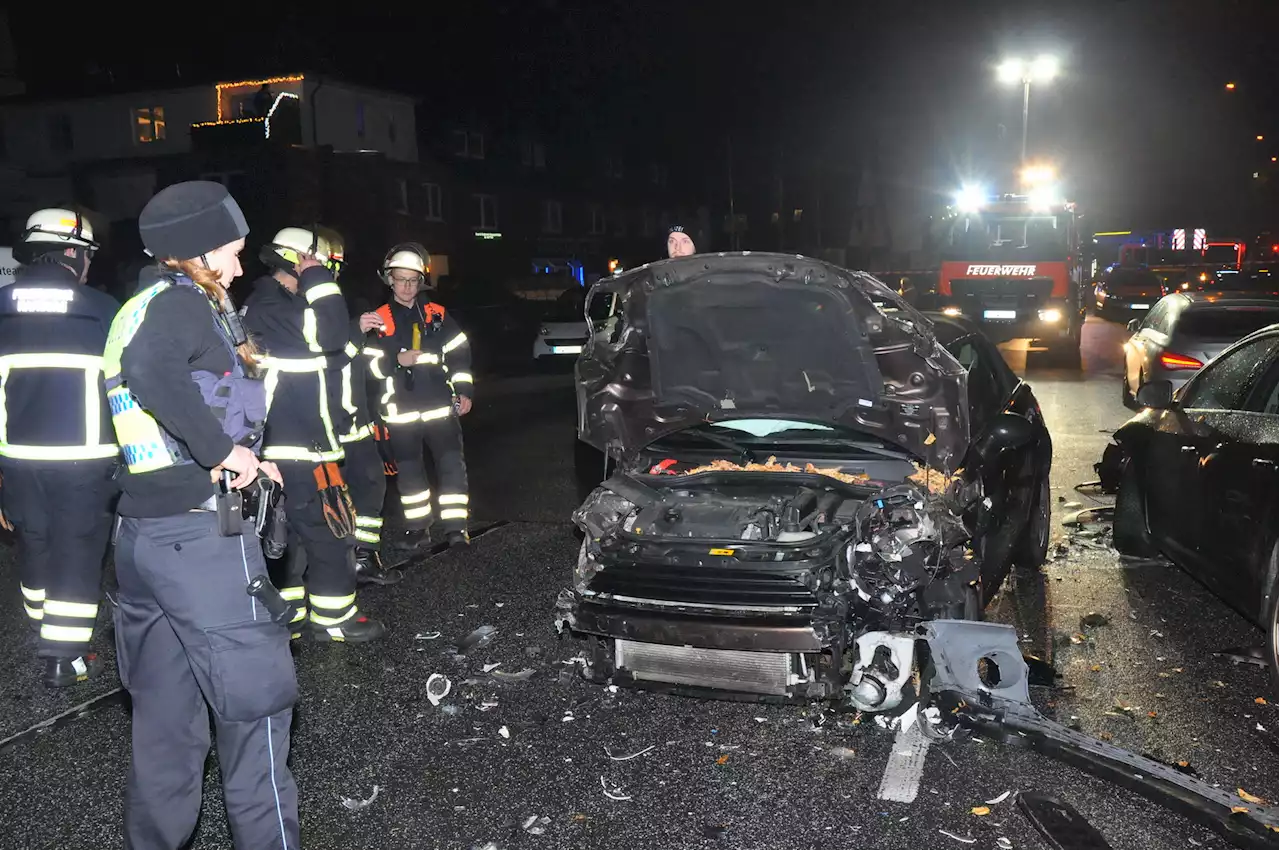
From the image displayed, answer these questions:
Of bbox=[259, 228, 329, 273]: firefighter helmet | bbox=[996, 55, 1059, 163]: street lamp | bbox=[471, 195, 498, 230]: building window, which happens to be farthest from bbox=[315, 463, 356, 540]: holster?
bbox=[471, 195, 498, 230]: building window

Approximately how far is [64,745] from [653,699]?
8.23 ft

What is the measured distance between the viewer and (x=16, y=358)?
4996 mm

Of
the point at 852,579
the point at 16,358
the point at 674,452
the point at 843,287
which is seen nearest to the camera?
the point at 852,579

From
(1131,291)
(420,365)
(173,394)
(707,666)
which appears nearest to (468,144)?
(1131,291)

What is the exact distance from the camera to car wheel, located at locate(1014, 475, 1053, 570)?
625 centimetres

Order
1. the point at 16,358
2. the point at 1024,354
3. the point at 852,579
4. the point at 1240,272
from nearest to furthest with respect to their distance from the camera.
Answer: the point at 852,579 → the point at 16,358 → the point at 1024,354 → the point at 1240,272

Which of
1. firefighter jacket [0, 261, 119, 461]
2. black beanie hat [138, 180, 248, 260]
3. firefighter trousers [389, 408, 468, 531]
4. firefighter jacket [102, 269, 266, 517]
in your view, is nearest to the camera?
firefighter jacket [102, 269, 266, 517]

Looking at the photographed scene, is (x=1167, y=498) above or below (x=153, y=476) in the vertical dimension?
below

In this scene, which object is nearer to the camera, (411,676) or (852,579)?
(852,579)

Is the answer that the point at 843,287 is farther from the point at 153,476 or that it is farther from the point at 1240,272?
the point at 1240,272

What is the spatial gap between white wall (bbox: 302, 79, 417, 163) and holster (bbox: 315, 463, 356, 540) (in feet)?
104

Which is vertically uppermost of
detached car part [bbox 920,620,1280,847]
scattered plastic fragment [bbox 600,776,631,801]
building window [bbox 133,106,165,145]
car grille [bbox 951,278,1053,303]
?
building window [bbox 133,106,165,145]

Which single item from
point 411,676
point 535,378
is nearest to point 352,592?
point 411,676

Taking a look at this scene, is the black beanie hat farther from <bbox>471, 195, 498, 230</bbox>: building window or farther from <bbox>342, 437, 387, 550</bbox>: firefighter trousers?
<bbox>471, 195, 498, 230</bbox>: building window
